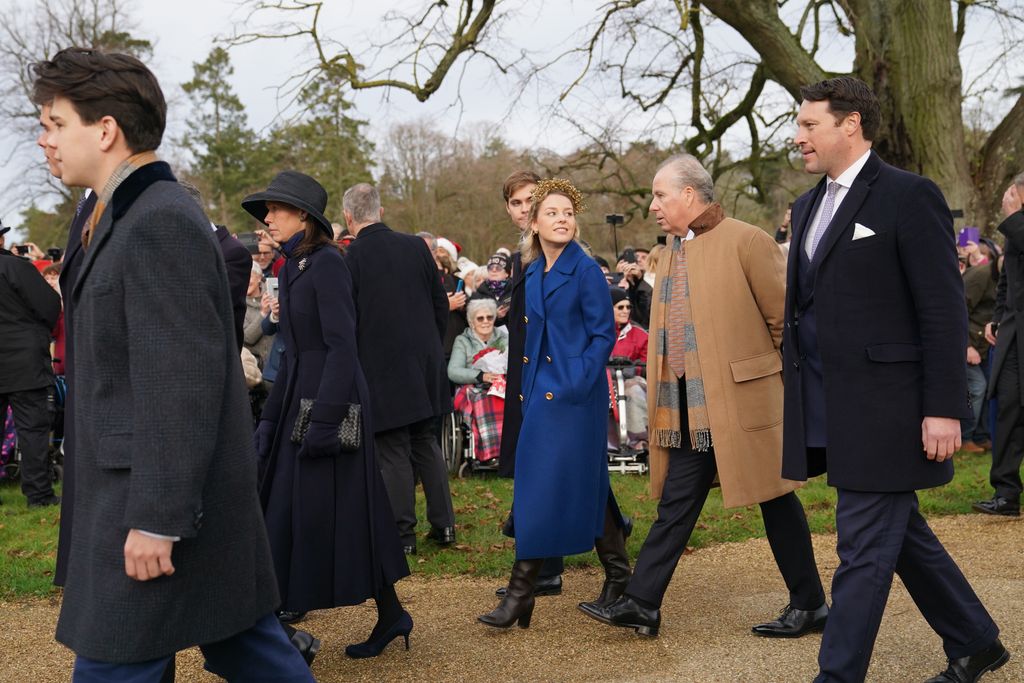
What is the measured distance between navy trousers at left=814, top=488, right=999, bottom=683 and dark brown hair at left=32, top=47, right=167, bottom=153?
2644mm

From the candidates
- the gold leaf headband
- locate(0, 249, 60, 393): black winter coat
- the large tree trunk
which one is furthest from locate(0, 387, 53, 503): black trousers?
the large tree trunk

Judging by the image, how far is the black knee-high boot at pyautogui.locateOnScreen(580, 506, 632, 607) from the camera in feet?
17.9

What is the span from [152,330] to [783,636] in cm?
340

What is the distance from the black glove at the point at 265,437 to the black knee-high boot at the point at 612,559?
1748 mm

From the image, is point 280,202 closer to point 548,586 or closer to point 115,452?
point 115,452

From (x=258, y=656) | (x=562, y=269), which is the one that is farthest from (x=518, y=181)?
(x=258, y=656)

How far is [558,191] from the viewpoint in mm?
5301

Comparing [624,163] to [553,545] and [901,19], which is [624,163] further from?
[553,545]

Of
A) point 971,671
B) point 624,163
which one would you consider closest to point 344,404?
point 971,671

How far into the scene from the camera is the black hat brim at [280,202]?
456 cm

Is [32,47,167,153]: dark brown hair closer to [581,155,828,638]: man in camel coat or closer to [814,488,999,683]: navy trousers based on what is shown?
[814,488,999,683]: navy trousers

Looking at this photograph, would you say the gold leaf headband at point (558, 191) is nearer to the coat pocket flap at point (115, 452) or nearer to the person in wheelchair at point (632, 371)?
the coat pocket flap at point (115, 452)

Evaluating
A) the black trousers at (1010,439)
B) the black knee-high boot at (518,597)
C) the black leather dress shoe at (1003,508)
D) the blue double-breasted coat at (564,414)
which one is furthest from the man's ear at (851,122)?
the black leather dress shoe at (1003,508)

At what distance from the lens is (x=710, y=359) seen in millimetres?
4906
